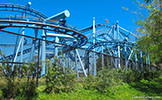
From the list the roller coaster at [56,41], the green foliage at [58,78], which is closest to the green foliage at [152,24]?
the roller coaster at [56,41]

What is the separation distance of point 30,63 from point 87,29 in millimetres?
20790

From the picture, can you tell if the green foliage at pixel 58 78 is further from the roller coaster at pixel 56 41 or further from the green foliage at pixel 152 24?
the green foliage at pixel 152 24

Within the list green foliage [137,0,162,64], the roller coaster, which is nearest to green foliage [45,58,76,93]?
the roller coaster

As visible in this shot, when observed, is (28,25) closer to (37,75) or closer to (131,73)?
(37,75)

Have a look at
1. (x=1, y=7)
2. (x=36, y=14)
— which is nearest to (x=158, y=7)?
(x=36, y=14)

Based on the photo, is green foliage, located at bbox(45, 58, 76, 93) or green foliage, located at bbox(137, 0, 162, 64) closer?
green foliage, located at bbox(45, 58, 76, 93)

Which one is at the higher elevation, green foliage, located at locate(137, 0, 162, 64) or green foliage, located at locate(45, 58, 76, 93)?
green foliage, located at locate(137, 0, 162, 64)

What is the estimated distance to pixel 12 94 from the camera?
402 cm

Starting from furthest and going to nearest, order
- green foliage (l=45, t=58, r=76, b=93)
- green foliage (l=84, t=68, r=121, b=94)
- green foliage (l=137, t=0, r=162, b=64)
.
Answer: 1. green foliage (l=137, t=0, r=162, b=64)
2. green foliage (l=84, t=68, r=121, b=94)
3. green foliage (l=45, t=58, r=76, b=93)

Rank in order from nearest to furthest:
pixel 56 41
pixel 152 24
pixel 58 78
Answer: pixel 58 78
pixel 152 24
pixel 56 41

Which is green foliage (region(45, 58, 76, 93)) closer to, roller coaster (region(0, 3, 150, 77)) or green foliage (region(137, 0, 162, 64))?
roller coaster (region(0, 3, 150, 77))

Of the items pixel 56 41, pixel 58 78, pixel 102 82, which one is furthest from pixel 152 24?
pixel 56 41

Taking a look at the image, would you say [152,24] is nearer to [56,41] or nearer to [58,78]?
[58,78]

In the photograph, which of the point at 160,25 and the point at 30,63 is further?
the point at 160,25
